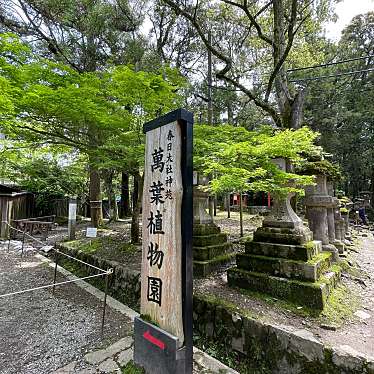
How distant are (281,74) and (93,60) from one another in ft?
24.3

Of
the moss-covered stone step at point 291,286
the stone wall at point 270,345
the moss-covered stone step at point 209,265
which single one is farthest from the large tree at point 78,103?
the stone wall at point 270,345

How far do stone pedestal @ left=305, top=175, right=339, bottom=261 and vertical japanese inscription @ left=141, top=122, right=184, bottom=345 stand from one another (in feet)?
12.8

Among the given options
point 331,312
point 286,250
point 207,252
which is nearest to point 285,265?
point 286,250

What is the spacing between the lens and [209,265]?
5.00 m

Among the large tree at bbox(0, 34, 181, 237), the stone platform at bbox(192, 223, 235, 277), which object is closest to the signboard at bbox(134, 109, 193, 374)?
the stone platform at bbox(192, 223, 235, 277)

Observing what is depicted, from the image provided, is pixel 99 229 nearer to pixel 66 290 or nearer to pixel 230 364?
pixel 66 290

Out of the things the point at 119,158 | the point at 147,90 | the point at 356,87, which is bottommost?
the point at 119,158

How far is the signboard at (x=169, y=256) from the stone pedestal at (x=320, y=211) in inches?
152

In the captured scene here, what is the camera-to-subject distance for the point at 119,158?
6078 mm

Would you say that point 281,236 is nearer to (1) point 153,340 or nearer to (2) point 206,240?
(2) point 206,240

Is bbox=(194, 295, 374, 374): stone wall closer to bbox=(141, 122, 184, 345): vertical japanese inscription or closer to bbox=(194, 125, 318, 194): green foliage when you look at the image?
bbox=(141, 122, 184, 345): vertical japanese inscription

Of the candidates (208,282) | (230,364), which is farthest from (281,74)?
(230,364)

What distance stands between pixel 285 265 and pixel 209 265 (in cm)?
169

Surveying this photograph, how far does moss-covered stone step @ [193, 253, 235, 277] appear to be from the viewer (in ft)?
15.9
